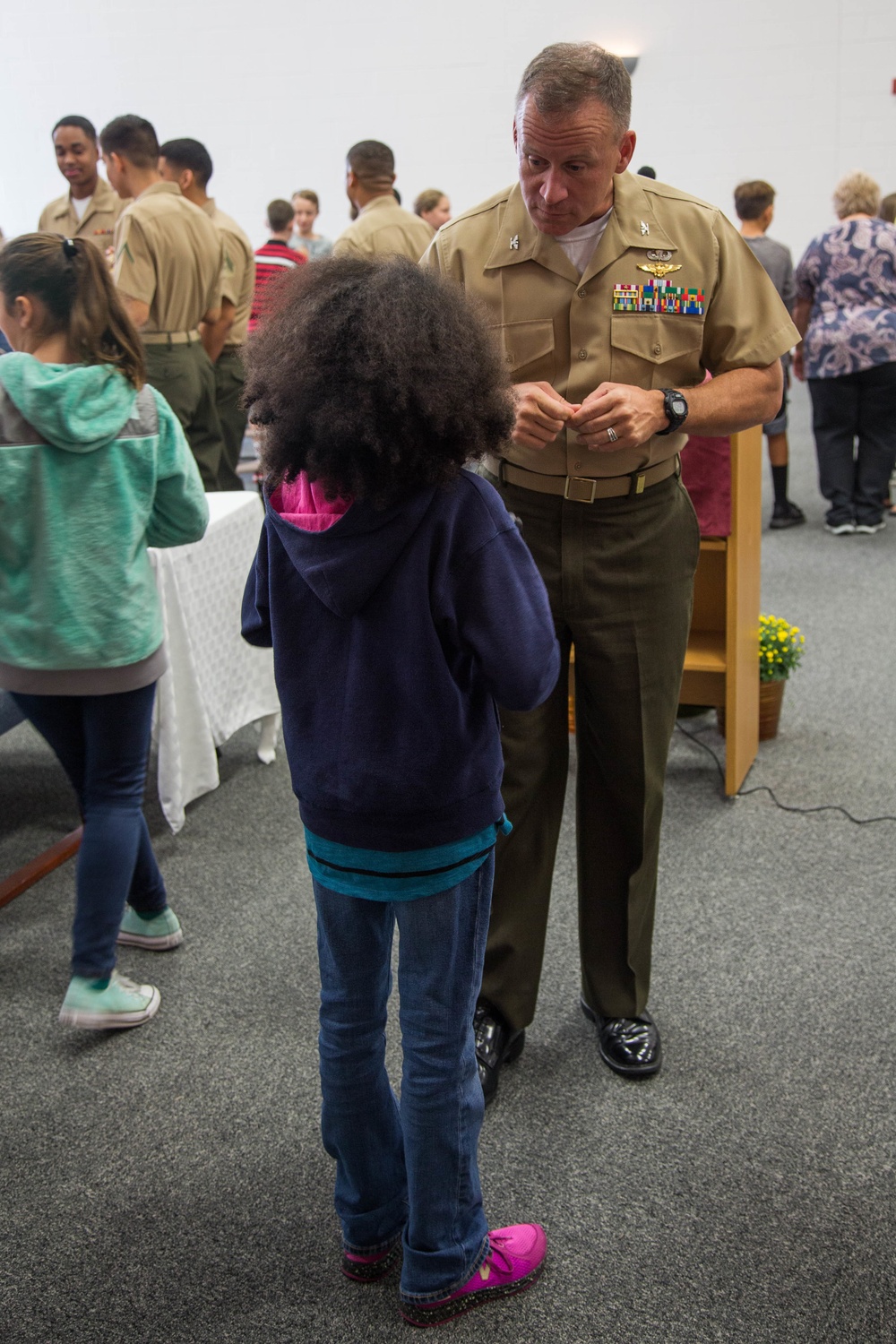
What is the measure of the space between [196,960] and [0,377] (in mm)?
1071

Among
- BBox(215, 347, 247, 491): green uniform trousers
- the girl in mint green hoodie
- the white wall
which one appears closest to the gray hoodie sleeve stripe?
the girl in mint green hoodie

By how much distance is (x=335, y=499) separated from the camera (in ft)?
3.20

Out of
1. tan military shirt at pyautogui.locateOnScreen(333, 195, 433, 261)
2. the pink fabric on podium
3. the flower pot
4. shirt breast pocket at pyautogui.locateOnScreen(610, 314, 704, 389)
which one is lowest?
the flower pot

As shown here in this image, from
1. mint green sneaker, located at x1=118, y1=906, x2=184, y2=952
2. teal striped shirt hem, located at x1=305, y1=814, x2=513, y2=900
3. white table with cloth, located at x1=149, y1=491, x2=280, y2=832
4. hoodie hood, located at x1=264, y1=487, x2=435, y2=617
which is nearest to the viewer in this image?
hoodie hood, located at x1=264, y1=487, x2=435, y2=617

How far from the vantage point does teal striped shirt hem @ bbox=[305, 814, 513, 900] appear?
1077 mm

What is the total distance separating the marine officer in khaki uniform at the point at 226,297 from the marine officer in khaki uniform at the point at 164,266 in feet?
0.66

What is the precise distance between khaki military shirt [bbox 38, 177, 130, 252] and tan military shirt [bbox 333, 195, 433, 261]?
39.2 inches

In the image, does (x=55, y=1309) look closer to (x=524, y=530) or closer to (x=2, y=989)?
(x=2, y=989)

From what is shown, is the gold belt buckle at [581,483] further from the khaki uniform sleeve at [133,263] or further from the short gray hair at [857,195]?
the short gray hair at [857,195]

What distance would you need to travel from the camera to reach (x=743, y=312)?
1.43m

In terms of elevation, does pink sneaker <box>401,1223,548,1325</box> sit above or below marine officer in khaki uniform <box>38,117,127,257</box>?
below

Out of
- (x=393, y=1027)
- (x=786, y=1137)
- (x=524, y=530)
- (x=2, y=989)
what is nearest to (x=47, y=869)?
(x=2, y=989)

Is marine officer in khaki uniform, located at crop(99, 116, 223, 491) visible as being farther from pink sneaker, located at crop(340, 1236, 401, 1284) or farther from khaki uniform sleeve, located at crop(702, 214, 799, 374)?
pink sneaker, located at crop(340, 1236, 401, 1284)

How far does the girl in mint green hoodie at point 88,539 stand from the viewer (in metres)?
→ 1.57
